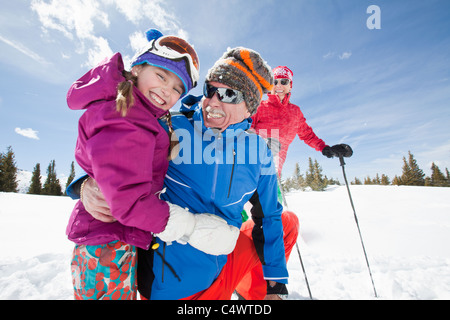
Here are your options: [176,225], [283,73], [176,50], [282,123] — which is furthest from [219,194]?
[283,73]

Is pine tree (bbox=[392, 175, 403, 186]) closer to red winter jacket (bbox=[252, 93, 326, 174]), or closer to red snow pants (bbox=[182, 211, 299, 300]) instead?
red winter jacket (bbox=[252, 93, 326, 174])

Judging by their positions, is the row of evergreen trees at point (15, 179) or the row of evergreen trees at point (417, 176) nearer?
the row of evergreen trees at point (15, 179)

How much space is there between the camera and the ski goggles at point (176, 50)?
5.52ft

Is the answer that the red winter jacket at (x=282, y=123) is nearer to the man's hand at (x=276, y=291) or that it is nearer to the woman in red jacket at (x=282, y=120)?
the woman in red jacket at (x=282, y=120)

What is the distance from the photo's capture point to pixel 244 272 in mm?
2117

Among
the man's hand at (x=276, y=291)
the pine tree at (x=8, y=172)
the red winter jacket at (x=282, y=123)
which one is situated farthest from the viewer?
the pine tree at (x=8, y=172)

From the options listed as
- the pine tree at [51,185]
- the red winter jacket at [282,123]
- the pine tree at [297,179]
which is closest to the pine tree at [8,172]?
the pine tree at [51,185]

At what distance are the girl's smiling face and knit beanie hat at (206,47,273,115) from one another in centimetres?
42

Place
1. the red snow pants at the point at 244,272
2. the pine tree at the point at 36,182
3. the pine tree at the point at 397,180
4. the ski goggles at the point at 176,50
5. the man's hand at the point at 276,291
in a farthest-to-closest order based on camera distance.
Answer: the pine tree at the point at 397,180, the pine tree at the point at 36,182, the man's hand at the point at 276,291, the red snow pants at the point at 244,272, the ski goggles at the point at 176,50

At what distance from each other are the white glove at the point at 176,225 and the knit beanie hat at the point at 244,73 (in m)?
1.23

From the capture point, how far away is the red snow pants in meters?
1.82

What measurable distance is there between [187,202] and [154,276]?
599 millimetres

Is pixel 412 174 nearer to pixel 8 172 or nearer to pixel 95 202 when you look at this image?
pixel 95 202
